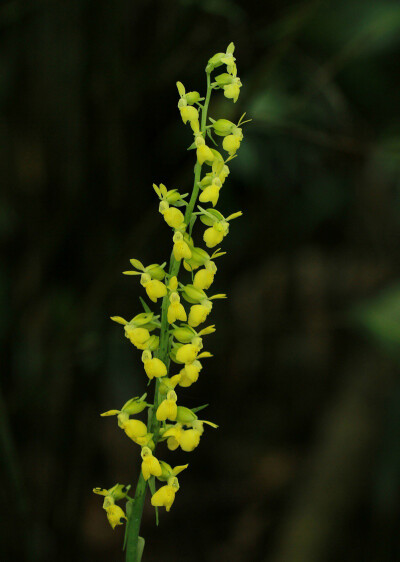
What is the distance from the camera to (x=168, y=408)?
873mm

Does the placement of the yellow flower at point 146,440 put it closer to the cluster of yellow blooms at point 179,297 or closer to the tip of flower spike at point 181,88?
the cluster of yellow blooms at point 179,297

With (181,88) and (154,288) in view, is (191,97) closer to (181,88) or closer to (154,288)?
(181,88)

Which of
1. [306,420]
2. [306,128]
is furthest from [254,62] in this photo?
[306,420]

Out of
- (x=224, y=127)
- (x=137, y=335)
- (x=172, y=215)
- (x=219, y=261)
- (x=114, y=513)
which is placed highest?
(x=219, y=261)

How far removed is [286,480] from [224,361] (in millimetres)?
681

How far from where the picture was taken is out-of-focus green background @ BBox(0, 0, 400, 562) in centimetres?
196

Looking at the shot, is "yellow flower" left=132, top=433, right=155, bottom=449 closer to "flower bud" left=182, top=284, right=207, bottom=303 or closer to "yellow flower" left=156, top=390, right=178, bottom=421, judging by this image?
"yellow flower" left=156, top=390, right=178, bottom=421

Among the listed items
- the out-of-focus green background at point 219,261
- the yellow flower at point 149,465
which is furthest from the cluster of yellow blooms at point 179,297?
the out-of-focus green background at point 219,261

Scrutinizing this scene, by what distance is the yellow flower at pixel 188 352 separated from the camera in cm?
88

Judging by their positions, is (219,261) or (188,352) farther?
(219,261)

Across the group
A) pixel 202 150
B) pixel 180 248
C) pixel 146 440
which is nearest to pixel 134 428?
pixel 146 440

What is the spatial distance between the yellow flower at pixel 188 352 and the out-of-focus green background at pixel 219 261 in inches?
24.8

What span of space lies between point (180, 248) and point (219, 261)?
1660 millimetres

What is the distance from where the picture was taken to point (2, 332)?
2061 mm
